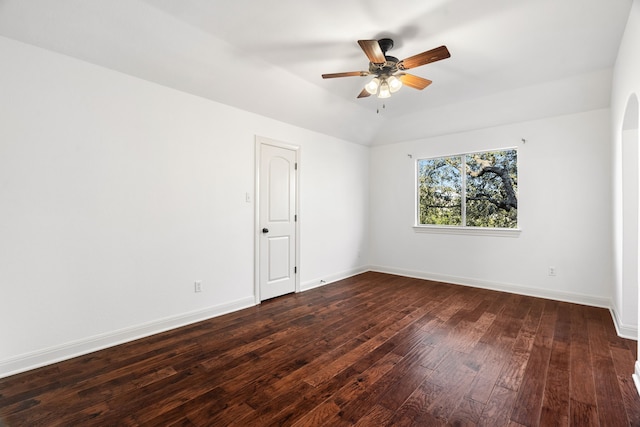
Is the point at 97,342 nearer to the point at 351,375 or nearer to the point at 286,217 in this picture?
the point at 351,375

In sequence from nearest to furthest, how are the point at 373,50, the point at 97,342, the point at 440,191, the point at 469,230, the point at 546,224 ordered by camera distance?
the point at 373,50 → the point at 97,342 → the point at 546,224 → the point at 469,230 → the point at 440,191

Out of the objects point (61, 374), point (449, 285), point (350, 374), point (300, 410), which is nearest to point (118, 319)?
point (61, 374)

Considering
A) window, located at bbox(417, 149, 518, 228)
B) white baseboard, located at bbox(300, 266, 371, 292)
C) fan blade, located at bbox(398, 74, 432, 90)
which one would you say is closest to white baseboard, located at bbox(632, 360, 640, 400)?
window, located at bbox(417, 149, 518, 228)

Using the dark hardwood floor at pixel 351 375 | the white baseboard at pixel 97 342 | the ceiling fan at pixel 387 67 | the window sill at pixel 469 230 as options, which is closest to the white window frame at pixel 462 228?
the window sill at pixel 469 230

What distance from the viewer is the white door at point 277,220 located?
13.1 feet

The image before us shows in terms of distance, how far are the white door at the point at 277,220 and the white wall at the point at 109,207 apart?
210 mm

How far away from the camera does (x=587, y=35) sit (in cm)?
264

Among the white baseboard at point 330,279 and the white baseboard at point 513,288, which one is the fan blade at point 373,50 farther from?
the white baseboard at point 513,288

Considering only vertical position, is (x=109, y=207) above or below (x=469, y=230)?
above

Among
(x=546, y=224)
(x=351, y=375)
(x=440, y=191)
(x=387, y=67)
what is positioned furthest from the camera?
(x=440, y=191)

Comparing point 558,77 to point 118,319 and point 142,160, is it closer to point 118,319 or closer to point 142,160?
point 142,160

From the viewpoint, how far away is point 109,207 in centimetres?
270

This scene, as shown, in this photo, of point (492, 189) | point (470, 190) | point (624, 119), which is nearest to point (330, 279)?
point (470, 190)

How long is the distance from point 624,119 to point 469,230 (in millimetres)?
2453
